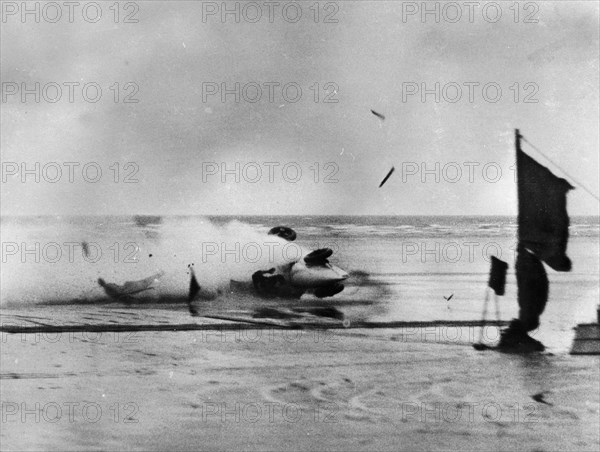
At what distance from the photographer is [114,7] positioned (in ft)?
10.5

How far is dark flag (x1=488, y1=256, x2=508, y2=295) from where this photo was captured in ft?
11.0

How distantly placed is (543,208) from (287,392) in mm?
1566

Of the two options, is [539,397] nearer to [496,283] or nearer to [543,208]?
[496,283]

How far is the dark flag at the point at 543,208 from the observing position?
3195 millimetres

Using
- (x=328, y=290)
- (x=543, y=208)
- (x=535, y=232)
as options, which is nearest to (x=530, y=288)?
(x=535, y=232)

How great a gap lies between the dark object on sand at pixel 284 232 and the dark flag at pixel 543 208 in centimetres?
116

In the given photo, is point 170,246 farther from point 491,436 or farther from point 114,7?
point 491,436

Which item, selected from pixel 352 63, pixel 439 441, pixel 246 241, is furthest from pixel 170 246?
pixel 439 441

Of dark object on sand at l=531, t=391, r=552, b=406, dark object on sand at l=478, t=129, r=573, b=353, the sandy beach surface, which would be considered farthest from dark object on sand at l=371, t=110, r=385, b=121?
dark object on sand at l=531, t=391, r=552, b=406

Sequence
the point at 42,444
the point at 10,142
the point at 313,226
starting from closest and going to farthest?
the point at 42,444 → the point at 10,142 → the point at 313,226

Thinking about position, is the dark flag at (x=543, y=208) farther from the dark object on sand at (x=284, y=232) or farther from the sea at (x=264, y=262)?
the dark object on sand at (x=284, y=232)

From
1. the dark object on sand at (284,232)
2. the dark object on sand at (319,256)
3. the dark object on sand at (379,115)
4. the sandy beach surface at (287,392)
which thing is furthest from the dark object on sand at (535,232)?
the dark object on sand at (284,232)

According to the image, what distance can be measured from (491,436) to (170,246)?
1769 millimetres

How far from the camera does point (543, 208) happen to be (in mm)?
3221
